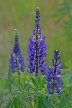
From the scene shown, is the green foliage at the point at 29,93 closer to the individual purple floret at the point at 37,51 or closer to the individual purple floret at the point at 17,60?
the individual purple floret at the point at 37,51

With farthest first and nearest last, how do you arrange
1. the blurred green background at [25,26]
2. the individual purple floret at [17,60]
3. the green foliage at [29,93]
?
the blurred green background at [25,26] < the individual purple floret at [17,60] < the green foliage at [29,93]

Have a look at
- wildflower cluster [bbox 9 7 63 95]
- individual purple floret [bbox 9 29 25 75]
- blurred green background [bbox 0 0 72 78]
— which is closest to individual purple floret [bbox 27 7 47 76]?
wildflower cluster [bbox 9 7 63 95]

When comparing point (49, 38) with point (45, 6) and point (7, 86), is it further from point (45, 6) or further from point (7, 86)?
point (7, 86)

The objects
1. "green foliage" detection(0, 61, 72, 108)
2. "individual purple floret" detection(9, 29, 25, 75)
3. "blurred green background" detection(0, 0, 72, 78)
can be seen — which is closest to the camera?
"green foliage" detection(0, 61, 72, 108)

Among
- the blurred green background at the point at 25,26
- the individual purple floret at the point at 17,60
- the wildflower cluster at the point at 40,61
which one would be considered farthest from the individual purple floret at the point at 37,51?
the blurred green background at the point at 25,26

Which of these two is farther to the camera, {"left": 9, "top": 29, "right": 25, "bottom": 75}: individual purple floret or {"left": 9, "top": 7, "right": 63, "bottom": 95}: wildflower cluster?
{"left": 9, "top": 29, "right": 25, "bottom": 75}: individual purple floret

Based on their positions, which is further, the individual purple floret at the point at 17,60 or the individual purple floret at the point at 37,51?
the individual purple floret at the point at 17,60

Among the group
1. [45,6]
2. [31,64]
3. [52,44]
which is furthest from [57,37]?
[31,64]

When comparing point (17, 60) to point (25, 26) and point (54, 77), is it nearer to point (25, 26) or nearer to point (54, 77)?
point (54, 77)

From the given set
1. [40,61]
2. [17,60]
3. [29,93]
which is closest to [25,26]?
[17,60]

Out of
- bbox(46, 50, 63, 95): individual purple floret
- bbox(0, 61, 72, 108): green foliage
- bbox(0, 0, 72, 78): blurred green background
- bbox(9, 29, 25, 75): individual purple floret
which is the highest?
bbox(0, 0, 72, 78): blurred green background

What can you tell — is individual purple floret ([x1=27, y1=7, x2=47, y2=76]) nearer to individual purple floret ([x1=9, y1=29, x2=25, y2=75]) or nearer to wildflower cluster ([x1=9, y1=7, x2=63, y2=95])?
wildflower cluster ([x1=9, y1=7, x2=63, y2=95])

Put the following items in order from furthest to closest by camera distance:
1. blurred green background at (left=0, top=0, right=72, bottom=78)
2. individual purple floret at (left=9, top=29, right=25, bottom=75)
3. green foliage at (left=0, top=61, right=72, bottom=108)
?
blurred green background at (left=0, top=0, right=72, bottom=78)
individual purple floret at (left=9, top=29, right=25, bottom=75)
green foliage at (left=0, top=61, right=72, bottom=108)
